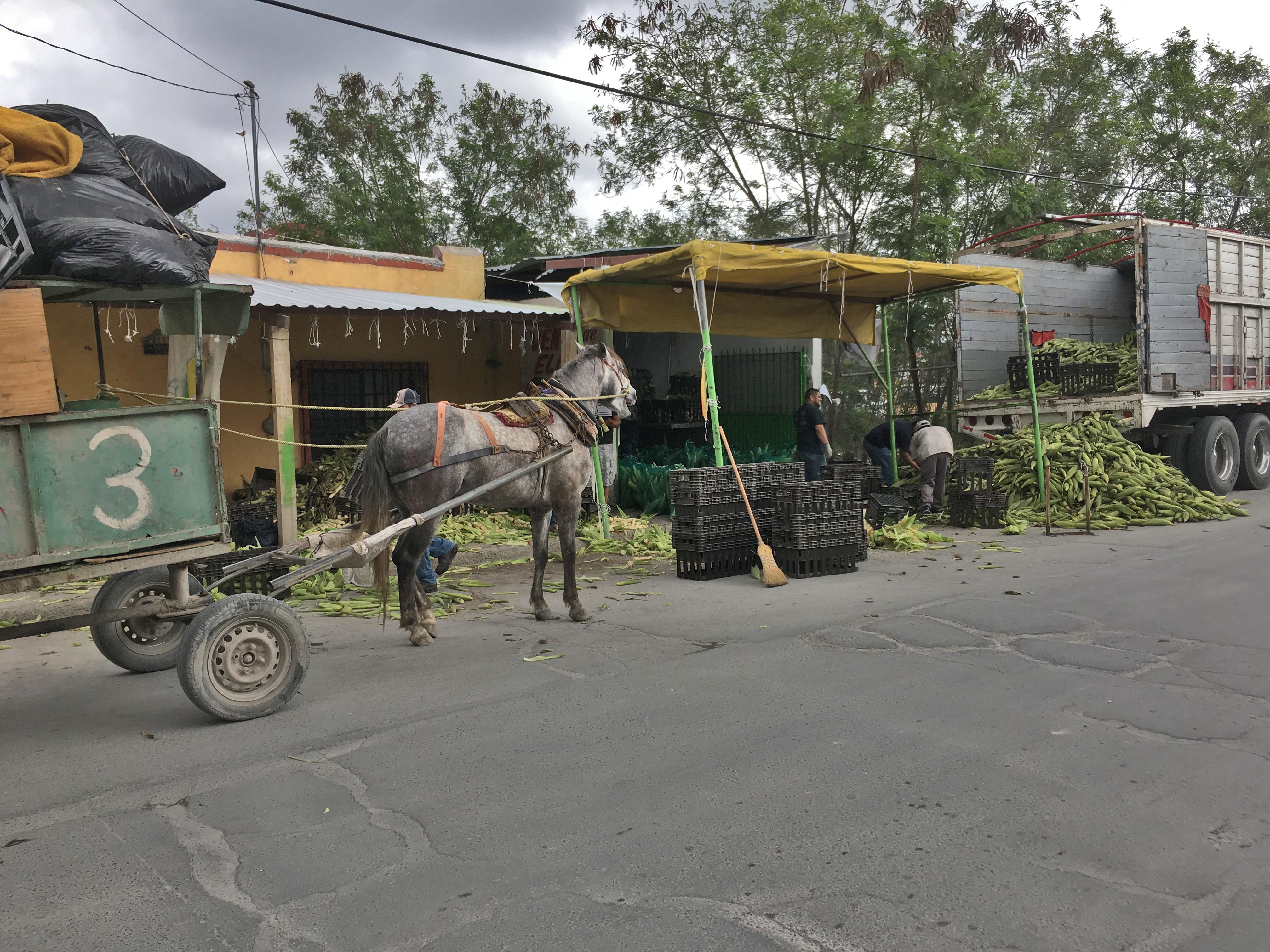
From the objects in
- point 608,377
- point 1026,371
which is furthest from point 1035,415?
point 608,377

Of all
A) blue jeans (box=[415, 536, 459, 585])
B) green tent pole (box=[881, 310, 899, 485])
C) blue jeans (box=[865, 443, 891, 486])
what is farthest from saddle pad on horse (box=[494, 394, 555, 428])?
blue jeans (box=[865, 443, 891, 486])

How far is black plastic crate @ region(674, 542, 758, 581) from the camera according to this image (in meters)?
9.29

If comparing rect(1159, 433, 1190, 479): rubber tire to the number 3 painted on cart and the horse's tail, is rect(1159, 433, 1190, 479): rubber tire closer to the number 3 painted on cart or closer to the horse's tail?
the horse's tail

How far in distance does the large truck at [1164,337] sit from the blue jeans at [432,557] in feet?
29.7

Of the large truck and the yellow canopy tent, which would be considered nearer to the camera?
the yellow canopy tent

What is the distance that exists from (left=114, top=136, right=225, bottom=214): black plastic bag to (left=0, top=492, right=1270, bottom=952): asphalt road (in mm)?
2927

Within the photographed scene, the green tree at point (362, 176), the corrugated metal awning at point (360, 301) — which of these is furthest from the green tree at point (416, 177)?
the corrugated metal awning at point (360, 301)

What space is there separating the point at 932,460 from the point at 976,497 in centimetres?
75

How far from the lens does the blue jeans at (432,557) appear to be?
8.12m

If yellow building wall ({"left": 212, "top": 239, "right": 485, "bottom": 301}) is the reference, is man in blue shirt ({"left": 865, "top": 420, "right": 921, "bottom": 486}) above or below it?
below

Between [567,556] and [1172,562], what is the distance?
6375 millimetres

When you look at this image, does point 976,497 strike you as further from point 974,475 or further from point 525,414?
point 525,414

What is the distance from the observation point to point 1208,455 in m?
13.8

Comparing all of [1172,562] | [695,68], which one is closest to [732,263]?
[1172,562]
